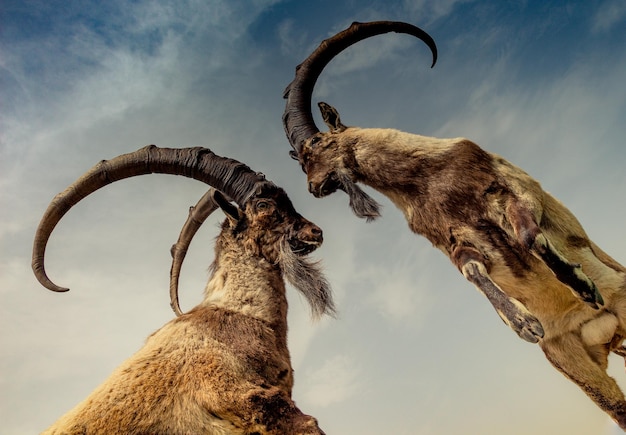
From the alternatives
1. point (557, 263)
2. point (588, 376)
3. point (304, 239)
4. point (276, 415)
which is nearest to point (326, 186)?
point (304, 239)

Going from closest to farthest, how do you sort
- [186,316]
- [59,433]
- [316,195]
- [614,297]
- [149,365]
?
[59,433]
[149,365]
[186,316]
[614,297]
[316,195]

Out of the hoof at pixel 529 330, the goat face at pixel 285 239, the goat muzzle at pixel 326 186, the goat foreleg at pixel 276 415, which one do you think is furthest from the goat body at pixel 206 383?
the goat muzzle at pixel 326 186

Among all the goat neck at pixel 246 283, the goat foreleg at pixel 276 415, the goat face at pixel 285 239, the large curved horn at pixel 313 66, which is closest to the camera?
the goat foreleg at pixel 276 415

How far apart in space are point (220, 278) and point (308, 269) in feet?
2.95

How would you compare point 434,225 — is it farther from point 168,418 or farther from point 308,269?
point 168,418

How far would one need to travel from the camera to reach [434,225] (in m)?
4.98

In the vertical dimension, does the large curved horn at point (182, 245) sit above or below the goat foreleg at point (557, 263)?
above

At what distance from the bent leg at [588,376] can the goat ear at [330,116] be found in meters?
3.71

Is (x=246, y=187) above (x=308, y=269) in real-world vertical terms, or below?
above

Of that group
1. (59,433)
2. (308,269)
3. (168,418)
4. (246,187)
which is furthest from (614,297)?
(59,433)

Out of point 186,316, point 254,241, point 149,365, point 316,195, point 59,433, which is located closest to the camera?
point 59,433

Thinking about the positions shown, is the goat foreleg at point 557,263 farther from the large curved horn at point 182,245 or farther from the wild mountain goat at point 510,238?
the large curved horn at point 182,245

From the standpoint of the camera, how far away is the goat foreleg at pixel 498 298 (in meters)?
3.69

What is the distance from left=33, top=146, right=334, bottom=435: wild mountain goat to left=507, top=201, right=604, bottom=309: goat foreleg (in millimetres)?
1943
